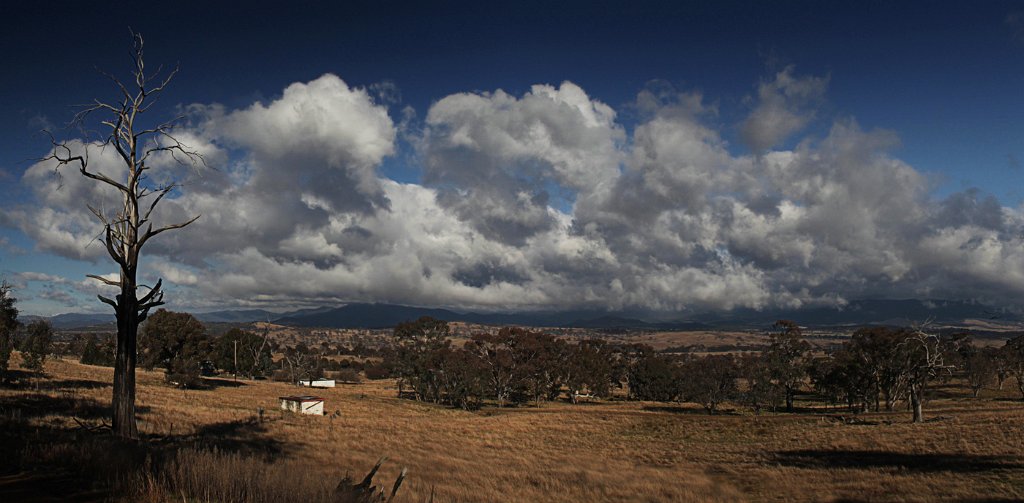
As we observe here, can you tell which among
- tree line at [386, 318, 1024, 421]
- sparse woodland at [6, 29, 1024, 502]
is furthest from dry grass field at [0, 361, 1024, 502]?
tree line at [386, 318, 1024, 421]

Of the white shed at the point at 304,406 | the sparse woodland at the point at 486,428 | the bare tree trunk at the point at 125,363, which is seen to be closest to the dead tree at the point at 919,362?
the sparse woodland at the point at 486,428

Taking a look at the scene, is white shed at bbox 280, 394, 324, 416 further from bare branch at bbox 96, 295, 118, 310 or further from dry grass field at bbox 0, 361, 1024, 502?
bare branch at bbox 96, 295, 118, 310

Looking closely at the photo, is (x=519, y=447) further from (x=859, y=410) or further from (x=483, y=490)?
(x=859, y=410)

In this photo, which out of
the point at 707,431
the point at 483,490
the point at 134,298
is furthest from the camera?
the point at 707,431

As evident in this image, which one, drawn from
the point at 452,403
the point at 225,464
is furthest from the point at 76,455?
the point at 452,403

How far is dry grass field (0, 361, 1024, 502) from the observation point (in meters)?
9.48

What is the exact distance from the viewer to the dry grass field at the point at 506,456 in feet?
31.1

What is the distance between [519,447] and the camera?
3712cm

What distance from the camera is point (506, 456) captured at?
104 feet

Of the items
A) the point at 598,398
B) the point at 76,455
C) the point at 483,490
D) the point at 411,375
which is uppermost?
the point at 76,455

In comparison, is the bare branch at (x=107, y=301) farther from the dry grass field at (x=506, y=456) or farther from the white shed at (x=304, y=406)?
the white shed at (x=304, y=406)

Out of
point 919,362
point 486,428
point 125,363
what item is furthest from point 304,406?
point 919,362

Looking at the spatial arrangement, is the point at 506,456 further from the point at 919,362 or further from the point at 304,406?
the point at 919,362

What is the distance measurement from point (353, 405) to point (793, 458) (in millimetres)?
43629
